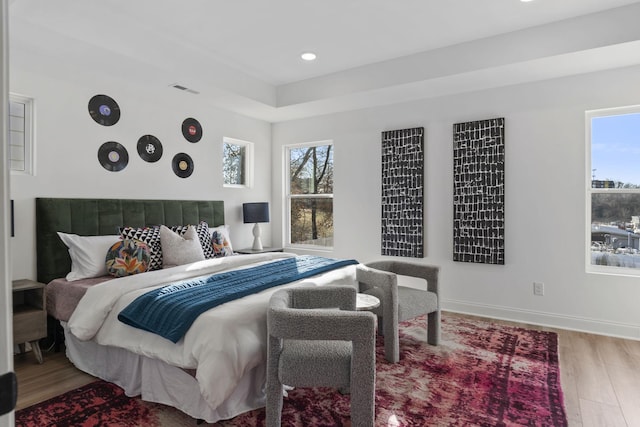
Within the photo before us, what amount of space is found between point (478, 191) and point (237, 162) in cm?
313

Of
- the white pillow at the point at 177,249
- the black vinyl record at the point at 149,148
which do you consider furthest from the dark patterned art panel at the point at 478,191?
the black vinyl record at the point at 149,148

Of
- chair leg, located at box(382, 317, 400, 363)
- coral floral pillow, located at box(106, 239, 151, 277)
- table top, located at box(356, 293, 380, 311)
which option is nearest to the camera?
table top, located at box(356, 293, 380, 311)

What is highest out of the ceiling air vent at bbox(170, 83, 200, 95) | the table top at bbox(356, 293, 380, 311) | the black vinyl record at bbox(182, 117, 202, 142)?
the ceiling air vent at bbox(170, 83, 200, 95)

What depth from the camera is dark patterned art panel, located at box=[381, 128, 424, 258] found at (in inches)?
178

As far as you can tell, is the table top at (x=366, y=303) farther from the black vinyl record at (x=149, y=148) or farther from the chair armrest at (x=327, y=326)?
the black vinyl record at (x=149, y=148)

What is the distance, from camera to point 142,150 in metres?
4.09

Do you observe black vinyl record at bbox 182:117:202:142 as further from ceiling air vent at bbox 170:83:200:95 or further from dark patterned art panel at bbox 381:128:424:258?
dark patterned art panel at bbox 381:128:424:258

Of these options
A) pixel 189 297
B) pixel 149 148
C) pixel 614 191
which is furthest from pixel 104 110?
pixel 614 191

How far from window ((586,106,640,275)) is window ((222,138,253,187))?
399 cm

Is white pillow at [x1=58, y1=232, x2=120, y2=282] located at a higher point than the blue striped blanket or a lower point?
higher

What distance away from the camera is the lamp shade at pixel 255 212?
5.11 m

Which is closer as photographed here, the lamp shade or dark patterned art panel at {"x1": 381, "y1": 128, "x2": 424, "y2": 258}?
dark patterned art panel at {"x1": 381, "y1": 128, "x2": 424, "y2": 258}

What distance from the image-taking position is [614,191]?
366 cm

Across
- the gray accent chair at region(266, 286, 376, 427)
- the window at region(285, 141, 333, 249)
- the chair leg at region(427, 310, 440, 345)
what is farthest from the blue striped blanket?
the window at region(285, 141, 333, 249)
